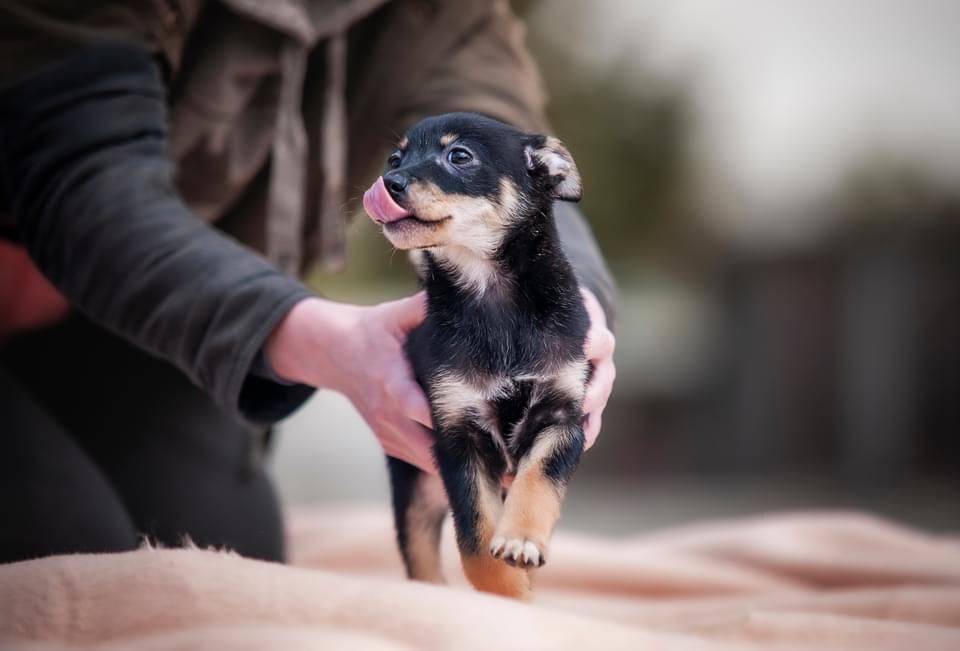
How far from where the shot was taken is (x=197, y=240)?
1766mm

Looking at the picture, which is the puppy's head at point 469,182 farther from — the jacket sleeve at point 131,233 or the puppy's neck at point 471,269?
the jacket sleeve at point 131,233

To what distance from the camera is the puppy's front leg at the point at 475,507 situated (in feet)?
4.51

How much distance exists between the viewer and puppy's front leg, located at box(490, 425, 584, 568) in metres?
1.29

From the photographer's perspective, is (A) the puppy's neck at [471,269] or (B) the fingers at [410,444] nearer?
(A) the puppy's neck at [471,269]

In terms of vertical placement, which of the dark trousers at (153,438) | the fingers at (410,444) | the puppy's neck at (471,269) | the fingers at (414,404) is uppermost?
the puppy's neck at (471,269)

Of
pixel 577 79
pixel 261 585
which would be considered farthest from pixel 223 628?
pixel 577 79

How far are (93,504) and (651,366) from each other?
6409 mm

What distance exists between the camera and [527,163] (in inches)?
54.7

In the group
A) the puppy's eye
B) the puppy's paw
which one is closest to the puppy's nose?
the puppy's eye

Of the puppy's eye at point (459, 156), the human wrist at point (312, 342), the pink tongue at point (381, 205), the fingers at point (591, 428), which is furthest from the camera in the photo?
the human wrist at point (312, 342)

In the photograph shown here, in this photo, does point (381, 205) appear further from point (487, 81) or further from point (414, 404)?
point (487, 81)

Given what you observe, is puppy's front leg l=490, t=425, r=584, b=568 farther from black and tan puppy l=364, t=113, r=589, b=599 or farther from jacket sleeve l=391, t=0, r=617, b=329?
jacket sleeve l=391, t=0, r=617, b=329

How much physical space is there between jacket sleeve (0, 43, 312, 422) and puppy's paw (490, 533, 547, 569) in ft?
1.76

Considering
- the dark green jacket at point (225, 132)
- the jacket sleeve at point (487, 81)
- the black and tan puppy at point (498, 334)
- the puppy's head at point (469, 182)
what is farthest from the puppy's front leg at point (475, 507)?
the jacket sleeve at point (487, 81)
